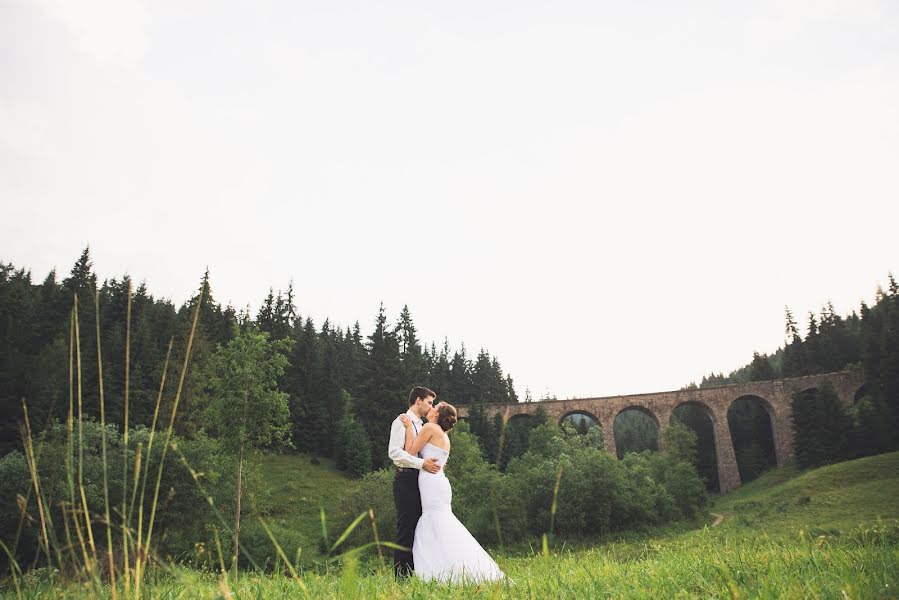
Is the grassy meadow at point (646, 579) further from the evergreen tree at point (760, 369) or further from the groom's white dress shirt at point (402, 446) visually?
the evergreen tree at point (760, 369)

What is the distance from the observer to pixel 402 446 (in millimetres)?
5941

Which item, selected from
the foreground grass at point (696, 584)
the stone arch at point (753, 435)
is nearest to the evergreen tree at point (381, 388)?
the stone arch at point (753, 435)

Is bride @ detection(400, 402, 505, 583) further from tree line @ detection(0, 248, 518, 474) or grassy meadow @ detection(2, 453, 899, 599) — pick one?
tree line @ detection(0, 248, 518, 474)

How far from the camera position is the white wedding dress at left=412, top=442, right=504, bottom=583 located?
4.65 m

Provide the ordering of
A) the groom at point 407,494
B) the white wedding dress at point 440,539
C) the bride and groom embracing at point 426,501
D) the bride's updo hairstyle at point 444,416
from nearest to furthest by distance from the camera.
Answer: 1. the white wedding dress at point 440,539
2. the bride and groom embracing at point 426,501
3. the groom at point 407,494
4. the bride's updo hairstyle at point 444,416

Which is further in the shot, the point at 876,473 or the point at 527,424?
the point at 527,424

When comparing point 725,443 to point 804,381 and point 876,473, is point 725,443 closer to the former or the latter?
point 804,381

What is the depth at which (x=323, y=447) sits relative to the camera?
4909cm

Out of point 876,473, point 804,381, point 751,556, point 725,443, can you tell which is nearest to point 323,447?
point 725,443

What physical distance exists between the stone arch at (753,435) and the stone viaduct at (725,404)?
0.59 meters

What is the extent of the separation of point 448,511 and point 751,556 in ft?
9.36

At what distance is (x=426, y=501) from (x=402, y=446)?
76 cm

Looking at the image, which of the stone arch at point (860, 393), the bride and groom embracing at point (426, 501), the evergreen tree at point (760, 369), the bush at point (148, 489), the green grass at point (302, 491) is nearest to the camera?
the bride and groom embracing at point (426, 501)

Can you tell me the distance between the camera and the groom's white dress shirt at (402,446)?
560cm
